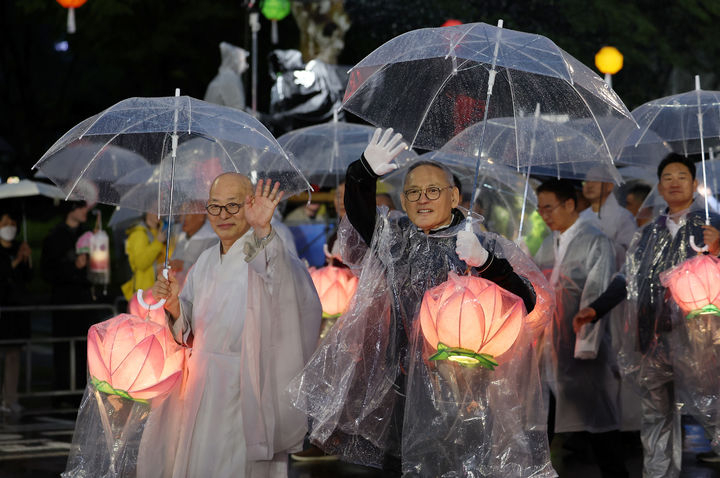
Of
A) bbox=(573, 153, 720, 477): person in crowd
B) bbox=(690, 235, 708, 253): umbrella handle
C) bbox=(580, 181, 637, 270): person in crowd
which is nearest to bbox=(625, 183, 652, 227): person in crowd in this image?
bbox=(580, 181, 637, 270): person in crowd

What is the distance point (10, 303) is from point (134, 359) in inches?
232

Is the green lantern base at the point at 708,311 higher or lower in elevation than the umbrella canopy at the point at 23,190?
lower

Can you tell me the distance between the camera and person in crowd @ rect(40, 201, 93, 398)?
10953mm

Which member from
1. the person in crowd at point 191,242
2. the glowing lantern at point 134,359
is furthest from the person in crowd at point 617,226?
the glowing lantern at point 134,359

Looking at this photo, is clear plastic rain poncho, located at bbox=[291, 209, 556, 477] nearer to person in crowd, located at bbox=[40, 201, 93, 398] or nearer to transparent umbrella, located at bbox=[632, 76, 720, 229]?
transparent umbrella, located at bbox=[632, 76, 720, 229]

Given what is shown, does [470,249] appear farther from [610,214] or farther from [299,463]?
[610,214]

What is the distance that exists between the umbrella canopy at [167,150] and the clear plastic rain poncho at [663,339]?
231cm

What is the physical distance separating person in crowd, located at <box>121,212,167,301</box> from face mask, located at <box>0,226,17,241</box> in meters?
1.07

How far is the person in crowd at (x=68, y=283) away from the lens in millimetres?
10953

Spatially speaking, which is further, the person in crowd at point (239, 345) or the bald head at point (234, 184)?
the bald head at point (234, 184)

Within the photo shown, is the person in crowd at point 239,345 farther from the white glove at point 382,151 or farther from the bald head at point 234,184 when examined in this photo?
the white glove at point 382,151

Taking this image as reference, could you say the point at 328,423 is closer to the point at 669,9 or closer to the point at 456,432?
the point at 456,432

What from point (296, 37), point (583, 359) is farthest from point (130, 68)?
point (583, 359)

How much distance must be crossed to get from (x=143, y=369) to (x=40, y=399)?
6.66 m
